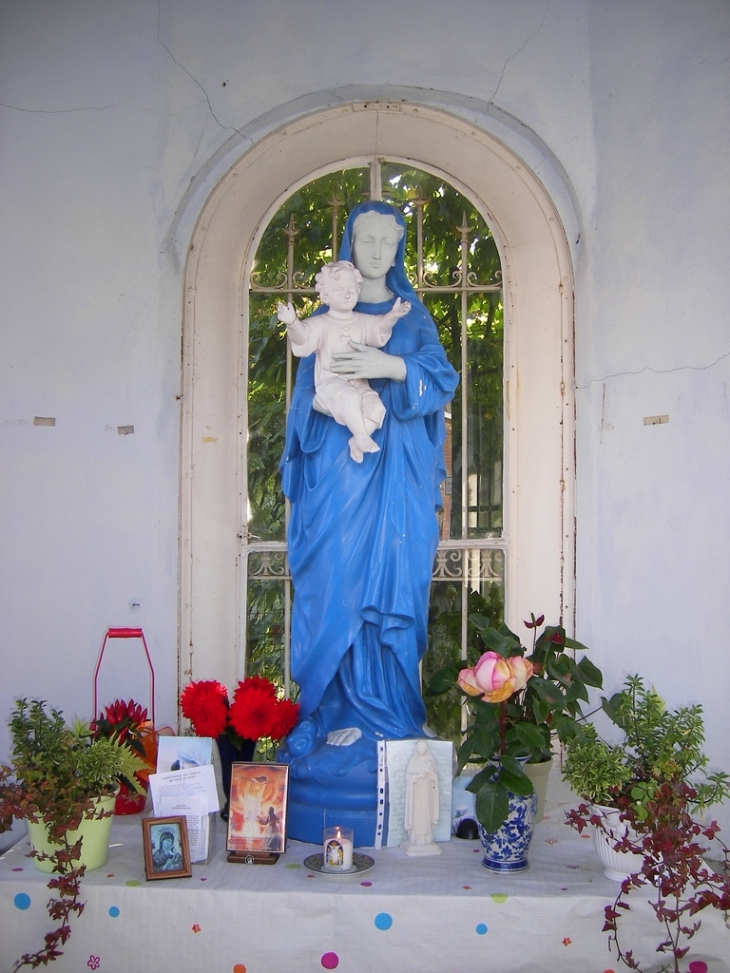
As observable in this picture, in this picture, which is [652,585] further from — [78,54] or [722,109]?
[78,54]

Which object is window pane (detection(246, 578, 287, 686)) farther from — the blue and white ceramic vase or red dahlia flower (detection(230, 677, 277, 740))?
the blue and white ceramic vase

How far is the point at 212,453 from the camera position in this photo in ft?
12.8

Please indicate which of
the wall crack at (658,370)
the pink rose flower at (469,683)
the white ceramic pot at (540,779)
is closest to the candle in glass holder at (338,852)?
the pink rose flower at (469,683)

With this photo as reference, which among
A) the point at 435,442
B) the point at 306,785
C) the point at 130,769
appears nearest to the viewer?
the point at 130,769

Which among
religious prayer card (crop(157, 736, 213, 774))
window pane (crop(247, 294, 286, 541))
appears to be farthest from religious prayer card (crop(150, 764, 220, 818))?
window pane (crop(247, 294, 286, 541))

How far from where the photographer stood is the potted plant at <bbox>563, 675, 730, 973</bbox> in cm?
229

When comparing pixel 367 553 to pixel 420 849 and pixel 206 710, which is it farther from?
pixel 420 849

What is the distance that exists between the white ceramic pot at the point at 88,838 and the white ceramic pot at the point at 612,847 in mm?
1236

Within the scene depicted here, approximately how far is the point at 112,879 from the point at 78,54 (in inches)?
114

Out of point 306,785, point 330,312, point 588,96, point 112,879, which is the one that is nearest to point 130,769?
point 112,879

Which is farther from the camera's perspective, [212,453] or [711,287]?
[212,453]

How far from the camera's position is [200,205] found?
3.84m

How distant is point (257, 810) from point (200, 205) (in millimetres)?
2258

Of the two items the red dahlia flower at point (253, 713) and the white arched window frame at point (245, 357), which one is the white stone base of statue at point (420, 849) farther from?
the white arched window frame at point (245, 357)
